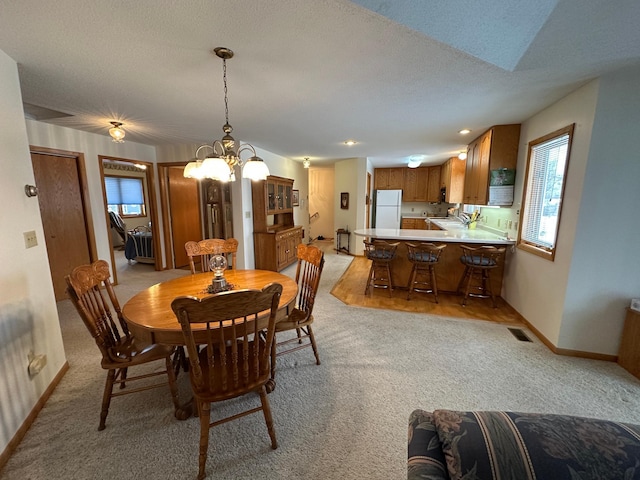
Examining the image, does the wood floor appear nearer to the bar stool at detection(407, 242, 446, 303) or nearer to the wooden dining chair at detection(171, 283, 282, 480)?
the bar stool at detection(407, 242, 446, 303)

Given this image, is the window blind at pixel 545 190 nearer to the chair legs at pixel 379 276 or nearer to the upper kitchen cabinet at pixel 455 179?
the chair legs at pixel 379 276

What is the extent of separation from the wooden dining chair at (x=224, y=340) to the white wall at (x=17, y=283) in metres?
1.13

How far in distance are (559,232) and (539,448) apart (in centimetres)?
241

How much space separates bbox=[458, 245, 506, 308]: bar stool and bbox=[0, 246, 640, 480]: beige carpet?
2.76ft

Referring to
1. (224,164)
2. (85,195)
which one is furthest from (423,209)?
(85,195)

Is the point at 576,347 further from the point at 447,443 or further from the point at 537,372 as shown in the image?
the point at 447,443

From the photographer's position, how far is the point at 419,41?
151cm

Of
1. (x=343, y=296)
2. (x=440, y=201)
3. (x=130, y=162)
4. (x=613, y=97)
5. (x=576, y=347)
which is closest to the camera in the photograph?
(x=613, y=97)

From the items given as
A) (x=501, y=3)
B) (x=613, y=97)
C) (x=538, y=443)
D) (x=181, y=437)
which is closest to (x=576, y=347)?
(x=613, y=97)

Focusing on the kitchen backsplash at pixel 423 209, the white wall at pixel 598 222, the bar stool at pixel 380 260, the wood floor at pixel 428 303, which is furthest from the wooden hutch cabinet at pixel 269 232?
the kitchen backsplash at pixel 423 209

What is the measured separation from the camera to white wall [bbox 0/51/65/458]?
5.06 ft

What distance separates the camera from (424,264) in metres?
3.51

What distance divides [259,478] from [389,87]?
2.74 meters

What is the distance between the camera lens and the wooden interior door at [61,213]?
3346 millimetres
